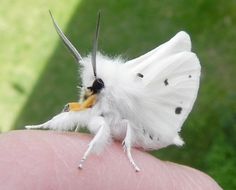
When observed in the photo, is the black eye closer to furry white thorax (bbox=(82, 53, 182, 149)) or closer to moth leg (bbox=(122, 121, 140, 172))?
furry white thorax (bbox=(82, 53, 182, 149))

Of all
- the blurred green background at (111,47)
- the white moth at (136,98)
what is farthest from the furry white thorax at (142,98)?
the blurred green background at (111,47)

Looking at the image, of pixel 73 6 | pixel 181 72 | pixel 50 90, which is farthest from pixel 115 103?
pixel 73 6

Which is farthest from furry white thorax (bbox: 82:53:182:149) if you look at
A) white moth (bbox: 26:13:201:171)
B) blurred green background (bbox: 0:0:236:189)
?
blurred green background (bbox: 0:0:236:189)

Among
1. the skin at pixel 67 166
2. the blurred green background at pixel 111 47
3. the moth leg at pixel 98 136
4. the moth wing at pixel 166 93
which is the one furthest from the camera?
the blurred green background at pixel 111 47

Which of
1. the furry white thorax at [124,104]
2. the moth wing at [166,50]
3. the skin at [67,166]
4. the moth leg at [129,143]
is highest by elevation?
the moth wing at [166,50]

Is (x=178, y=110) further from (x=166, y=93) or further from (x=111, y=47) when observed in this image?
(x=111, y=47)

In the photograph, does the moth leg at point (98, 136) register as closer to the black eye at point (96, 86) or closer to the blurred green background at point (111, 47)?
the black eye at point (96, 86)
